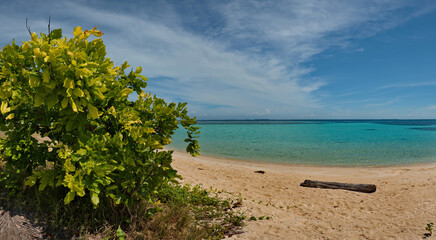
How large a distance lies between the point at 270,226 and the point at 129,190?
130 inches

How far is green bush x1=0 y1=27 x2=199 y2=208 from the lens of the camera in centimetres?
270

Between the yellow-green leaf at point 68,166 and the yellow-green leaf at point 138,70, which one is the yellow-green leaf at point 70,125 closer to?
the yellow-green leaf at point 68,166

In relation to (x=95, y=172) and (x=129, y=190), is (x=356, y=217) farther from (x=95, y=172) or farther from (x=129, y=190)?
(x=95, y=172)

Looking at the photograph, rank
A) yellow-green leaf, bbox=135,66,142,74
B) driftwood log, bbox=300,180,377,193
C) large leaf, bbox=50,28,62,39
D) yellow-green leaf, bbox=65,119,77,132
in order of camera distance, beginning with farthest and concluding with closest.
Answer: driftwood log, bbox=300,180,377,193
yellow-green leaf, bbox=135,66,142,74
large leaf, bbox=50,28,62,39
yellow-green leaf, bbox=65,119,77,132

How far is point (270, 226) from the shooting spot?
17.5ft

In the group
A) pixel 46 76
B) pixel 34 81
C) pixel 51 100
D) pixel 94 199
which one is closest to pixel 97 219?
pixel 94 199

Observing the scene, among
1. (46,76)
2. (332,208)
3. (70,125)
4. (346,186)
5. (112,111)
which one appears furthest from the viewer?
(346,186)

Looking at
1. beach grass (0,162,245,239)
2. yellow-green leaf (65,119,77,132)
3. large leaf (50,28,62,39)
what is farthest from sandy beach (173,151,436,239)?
large leaf (50,28,62,39)

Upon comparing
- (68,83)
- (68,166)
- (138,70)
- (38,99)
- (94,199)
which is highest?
(138,70)

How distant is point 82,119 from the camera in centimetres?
308

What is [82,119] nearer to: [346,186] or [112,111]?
[112,111]

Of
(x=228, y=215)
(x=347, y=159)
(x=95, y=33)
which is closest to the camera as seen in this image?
(x=95, y=33)

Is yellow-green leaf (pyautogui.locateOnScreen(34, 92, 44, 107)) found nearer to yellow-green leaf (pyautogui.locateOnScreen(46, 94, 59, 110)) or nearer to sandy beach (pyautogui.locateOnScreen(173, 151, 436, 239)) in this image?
yellow-green leaf (pyautogui.locateOnScreen(46, 94, 59, 110))

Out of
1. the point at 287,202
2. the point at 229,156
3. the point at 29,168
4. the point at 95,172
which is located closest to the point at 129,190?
the point at 95,172
